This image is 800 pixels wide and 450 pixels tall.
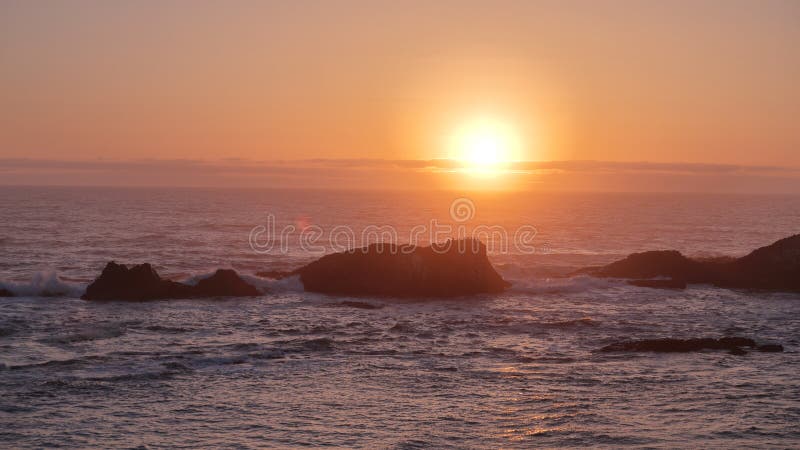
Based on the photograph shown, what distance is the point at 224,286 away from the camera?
3978cm

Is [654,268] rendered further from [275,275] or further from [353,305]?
[275,275]

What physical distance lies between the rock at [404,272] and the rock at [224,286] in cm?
339

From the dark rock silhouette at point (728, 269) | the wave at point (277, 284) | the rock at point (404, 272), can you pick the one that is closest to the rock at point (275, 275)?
the wave at point (277, 284)

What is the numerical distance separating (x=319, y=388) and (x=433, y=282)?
19804 mm

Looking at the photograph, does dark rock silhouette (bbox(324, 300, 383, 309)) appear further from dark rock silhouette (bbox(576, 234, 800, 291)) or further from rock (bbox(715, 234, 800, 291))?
rock (bbox(715, 234, 800, 291))

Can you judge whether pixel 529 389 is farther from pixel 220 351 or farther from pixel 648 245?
pixel 648 245

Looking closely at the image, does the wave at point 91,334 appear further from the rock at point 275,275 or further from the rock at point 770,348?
the rock at point 770,348

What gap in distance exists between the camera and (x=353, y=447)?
17125 mm

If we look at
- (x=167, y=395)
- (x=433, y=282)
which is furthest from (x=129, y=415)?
(x=433, y=282)

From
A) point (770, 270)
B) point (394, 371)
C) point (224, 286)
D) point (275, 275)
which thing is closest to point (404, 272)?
point (275, 275)

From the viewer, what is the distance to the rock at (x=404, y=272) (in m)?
41.1

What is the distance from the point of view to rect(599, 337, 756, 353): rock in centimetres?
2738

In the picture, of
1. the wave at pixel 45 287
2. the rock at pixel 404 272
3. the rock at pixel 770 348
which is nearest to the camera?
the rock at pixel 770 348

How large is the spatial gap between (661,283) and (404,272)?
15.0 m
